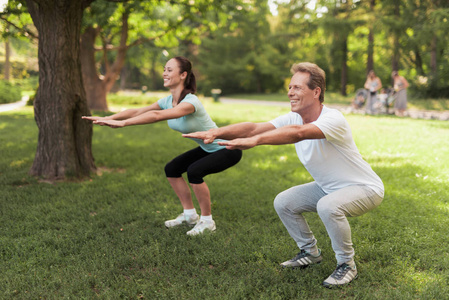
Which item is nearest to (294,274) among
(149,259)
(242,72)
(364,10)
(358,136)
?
(149,259)

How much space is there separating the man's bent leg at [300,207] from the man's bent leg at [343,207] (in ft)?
0.98

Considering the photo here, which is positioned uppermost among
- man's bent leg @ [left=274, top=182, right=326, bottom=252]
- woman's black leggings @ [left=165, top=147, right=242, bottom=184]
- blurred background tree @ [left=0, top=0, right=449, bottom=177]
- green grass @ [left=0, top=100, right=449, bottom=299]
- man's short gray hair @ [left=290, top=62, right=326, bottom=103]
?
blurred background tree @ [left=0, top=0, right=449, bottom=177]

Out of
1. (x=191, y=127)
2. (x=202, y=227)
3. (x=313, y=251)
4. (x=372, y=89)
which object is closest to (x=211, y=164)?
(x=191, y=127)

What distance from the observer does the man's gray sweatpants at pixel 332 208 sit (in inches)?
135

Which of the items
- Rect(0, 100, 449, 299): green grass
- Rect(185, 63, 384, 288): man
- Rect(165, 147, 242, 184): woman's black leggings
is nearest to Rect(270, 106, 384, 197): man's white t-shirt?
Rect(185, 63, 384, 288): man

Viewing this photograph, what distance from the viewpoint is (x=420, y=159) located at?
8680 millimetres

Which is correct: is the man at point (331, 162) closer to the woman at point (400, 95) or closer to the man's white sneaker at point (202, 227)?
the man's white sneaker at point (202, 227)

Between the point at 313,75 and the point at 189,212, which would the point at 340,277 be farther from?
the point at 189,212

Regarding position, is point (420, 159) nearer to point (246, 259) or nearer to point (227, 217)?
point (227, 217)

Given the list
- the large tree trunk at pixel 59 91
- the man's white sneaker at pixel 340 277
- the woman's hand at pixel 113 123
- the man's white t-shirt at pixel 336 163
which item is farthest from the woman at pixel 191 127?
the large tree trunk at pixel 59 91

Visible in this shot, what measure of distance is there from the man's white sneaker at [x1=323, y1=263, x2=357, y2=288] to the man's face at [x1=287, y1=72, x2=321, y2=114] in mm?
1435

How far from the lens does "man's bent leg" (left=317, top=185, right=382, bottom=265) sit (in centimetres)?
343

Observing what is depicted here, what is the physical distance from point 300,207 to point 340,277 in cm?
69

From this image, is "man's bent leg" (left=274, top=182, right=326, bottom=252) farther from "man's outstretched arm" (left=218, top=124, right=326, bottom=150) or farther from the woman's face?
the woman's face
